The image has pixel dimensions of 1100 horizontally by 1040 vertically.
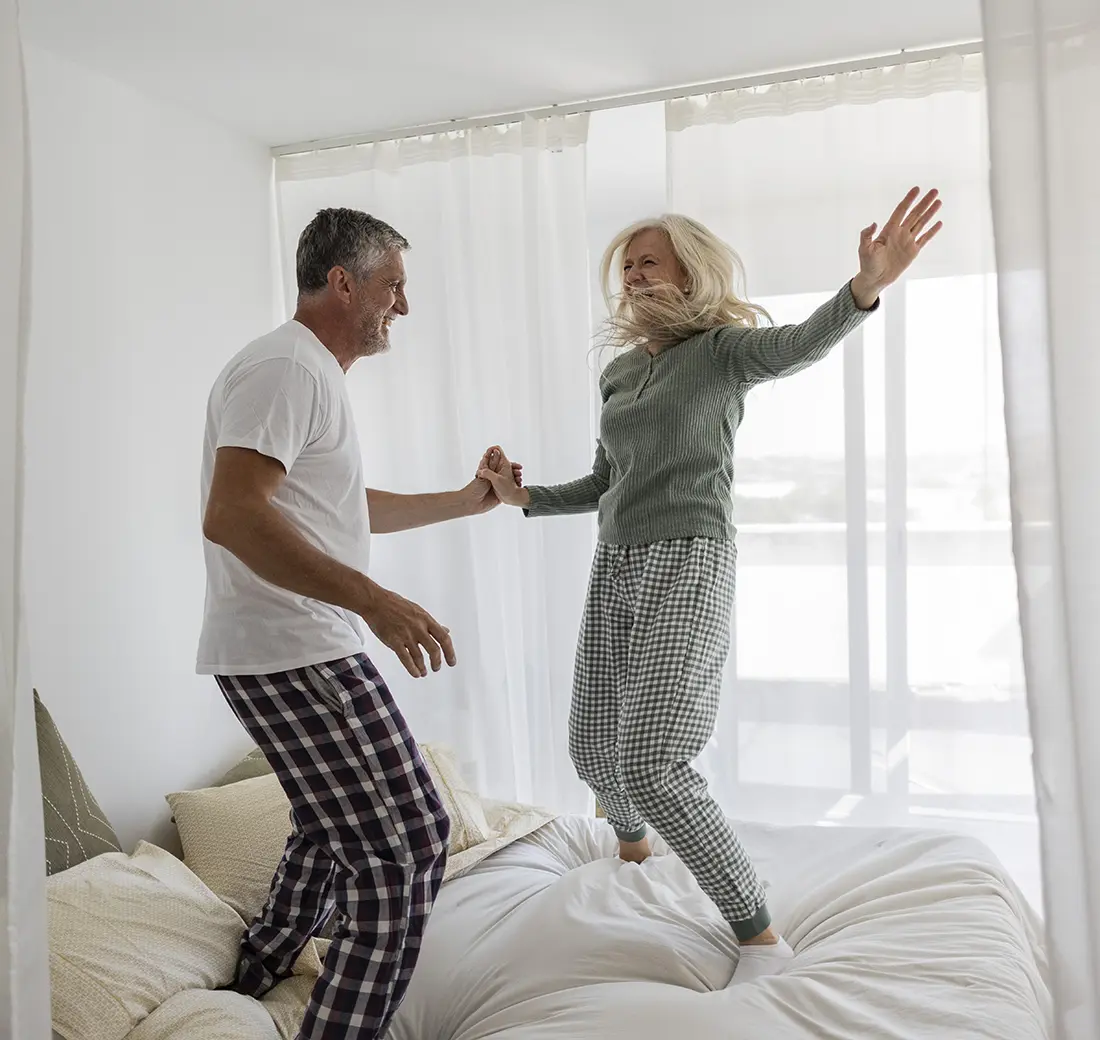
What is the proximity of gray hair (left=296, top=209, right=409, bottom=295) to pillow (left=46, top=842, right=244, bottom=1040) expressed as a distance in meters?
1.19

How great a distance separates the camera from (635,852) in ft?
8.13

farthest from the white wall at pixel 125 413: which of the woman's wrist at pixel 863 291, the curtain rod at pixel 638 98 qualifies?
the woman's wrist at pixel 863 291

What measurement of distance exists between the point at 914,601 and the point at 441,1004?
1.67 m

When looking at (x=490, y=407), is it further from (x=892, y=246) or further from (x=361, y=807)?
(x=361, y=807)

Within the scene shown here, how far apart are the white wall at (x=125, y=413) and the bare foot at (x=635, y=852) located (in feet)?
4.13

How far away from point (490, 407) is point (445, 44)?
102cm

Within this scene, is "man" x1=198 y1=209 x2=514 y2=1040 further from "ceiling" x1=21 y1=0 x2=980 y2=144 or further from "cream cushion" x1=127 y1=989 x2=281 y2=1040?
"ceiling" x1=21 y1=0 x2=980 y2=144

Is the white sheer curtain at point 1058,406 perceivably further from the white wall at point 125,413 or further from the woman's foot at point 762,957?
the white wall at point 125,413

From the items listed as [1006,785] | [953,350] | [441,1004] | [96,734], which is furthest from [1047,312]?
[96,734]

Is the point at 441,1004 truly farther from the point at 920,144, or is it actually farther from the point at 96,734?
the point at 920,144

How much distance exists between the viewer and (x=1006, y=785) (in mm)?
2912

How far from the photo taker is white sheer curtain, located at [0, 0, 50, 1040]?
1276 millimetres

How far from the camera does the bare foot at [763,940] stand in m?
2.04

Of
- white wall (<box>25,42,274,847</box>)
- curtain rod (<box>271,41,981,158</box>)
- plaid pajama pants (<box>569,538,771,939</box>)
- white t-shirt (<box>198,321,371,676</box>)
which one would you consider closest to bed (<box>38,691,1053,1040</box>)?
plaid pajama pants (<box>569,538,771,939</box>)
